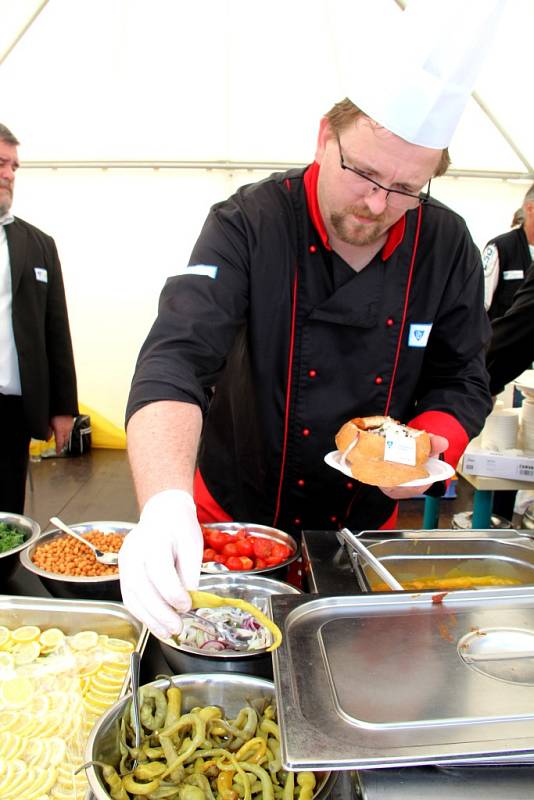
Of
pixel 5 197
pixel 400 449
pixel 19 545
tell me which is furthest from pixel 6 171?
pixel 400 449

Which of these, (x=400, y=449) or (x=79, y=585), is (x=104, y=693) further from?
(x=400, y=449)

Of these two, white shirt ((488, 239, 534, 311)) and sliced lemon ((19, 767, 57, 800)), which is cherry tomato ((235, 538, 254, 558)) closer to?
sliced lemon ((19, 767, 57, 800))

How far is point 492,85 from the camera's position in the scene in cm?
439

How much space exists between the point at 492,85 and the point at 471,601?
454 centimetres

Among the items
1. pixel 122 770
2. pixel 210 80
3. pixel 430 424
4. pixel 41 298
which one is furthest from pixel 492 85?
pixel 122 770

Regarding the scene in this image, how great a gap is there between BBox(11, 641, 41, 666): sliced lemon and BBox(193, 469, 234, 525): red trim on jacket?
658 mm

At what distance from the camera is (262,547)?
5.01 ft

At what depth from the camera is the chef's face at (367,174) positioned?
131 cm

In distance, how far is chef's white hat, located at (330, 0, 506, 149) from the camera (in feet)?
4.16

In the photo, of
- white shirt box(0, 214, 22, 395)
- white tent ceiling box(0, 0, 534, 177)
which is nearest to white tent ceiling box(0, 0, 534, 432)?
white tent ceiling box(0, 0, 534, 177)

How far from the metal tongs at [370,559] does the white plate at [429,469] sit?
0.14 meters

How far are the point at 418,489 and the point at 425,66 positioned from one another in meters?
0.96

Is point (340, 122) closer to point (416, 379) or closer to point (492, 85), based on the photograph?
point (416, 379)

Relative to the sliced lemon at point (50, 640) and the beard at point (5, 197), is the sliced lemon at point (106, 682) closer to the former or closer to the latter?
the sliced lemon at point (50, 640)
